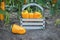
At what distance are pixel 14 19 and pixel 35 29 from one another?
0.36m

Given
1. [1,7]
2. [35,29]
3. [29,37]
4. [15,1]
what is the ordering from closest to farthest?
[1,7] < [15,1] < [29,37] < [35,29]

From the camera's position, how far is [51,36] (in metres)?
2.44

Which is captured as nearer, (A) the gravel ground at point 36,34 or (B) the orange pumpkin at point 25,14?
(A) the gravel ground at point 36,34

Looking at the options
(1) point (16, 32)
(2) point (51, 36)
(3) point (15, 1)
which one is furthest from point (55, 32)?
(3) point (15, 1)

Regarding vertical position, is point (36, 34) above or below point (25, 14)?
below

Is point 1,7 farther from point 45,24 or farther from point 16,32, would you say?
point 45,24

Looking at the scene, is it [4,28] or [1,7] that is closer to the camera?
[1,7]

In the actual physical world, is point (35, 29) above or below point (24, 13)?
below

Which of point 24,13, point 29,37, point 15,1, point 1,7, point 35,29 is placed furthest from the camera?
point 35,29

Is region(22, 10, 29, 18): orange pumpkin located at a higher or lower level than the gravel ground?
Answer: higher

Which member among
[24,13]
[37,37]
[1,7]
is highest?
[1,7]

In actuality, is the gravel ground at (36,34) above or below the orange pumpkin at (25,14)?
below

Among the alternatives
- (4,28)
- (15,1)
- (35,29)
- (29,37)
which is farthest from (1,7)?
(35,29)

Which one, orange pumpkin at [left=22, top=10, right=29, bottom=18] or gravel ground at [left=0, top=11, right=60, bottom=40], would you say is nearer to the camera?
gravel ground at [left=0, top=11, right=60, bottom=40]
